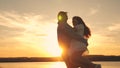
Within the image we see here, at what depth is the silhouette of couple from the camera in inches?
458

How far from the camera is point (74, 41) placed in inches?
461

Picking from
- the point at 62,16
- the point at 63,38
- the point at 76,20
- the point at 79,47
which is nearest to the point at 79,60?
the point at 79,47

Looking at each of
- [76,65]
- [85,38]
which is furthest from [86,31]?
[76,65]

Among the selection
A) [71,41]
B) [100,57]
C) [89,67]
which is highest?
[71,41]

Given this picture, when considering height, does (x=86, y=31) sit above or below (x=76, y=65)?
above

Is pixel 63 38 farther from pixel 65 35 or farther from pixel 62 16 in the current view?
pixel 62 16

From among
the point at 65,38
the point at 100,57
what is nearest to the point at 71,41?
the point at 65,38

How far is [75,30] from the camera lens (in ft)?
38.4

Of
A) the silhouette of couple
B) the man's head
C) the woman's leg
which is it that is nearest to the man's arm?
the silhouette of couple

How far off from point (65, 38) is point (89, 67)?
3.44ft

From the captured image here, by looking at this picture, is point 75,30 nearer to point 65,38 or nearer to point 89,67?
point 65,38

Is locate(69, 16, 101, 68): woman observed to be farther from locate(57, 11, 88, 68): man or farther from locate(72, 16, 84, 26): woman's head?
locate(57, 11, 88, 68): man

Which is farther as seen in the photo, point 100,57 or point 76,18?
point 100,57

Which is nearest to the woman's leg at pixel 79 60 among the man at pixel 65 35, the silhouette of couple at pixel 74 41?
the silhouette of couple at pixel 74 41
